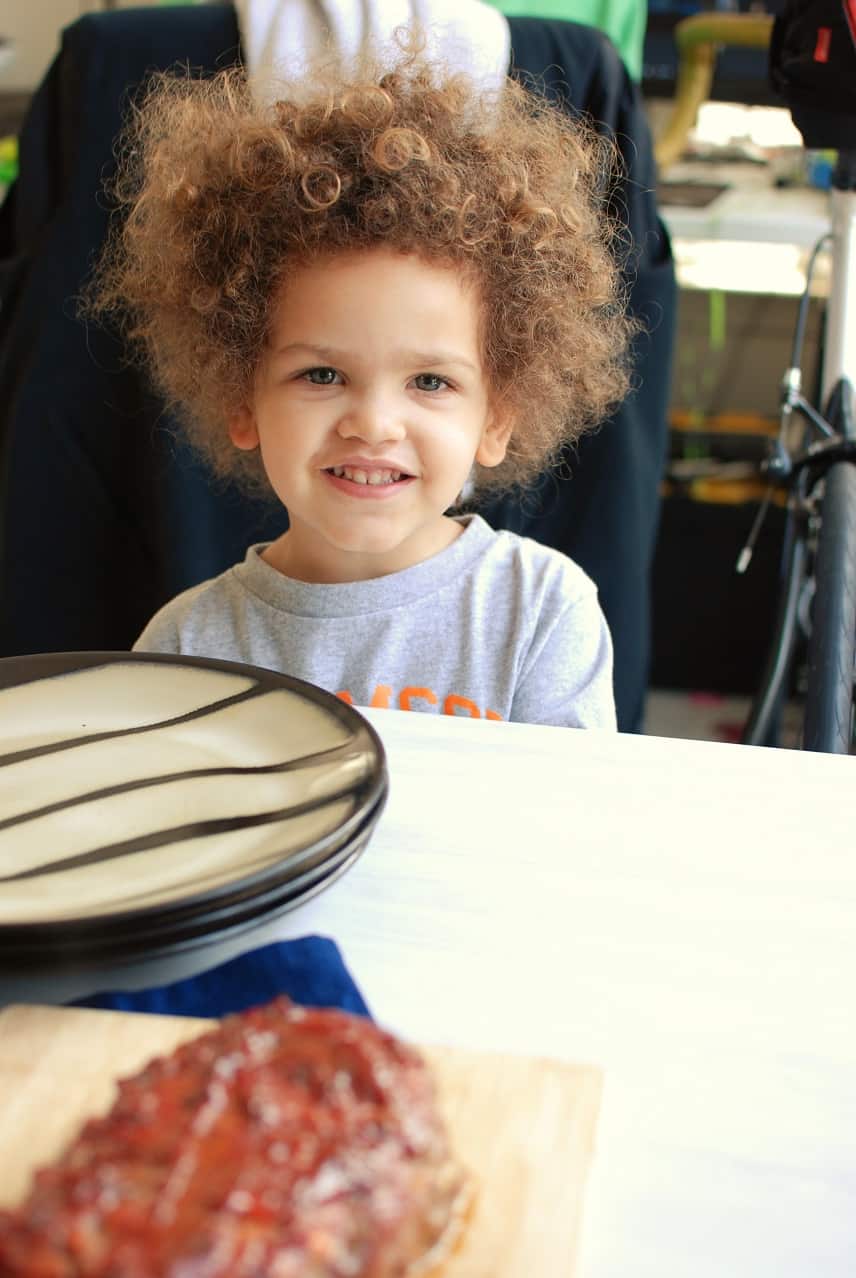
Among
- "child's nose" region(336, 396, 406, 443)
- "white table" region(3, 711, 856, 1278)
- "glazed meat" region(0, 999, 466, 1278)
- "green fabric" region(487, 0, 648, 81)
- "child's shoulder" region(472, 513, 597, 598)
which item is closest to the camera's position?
"glazed meat" region(0, 999, 466, 1278)

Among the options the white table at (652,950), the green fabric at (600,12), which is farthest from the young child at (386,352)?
the green fabric at (600,12)

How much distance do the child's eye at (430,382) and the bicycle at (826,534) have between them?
355 mm

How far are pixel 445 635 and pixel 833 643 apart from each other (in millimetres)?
300

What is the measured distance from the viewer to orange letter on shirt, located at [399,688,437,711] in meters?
1.02

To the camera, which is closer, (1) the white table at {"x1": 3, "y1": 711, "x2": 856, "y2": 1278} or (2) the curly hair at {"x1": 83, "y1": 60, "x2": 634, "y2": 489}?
(1) the white table at {"x1": 3, "y1": 711, "x2": 856, "y2": 1278}

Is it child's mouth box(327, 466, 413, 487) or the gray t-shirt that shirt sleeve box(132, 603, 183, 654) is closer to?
the gray t-shirt

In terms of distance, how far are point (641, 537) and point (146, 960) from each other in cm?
97

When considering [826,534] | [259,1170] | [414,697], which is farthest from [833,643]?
[259,1170]

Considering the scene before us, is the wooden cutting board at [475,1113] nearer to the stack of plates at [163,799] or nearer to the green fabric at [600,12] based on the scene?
the stack of plates at [163,799]

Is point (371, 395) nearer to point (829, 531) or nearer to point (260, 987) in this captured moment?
point (829, 531)

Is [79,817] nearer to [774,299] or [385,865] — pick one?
[385,865]

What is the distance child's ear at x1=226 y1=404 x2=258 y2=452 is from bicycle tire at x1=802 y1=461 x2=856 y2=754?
1.50 feet

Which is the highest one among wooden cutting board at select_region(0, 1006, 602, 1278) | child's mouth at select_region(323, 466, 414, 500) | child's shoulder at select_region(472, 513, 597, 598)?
wooden cutting board at select_region(0, 1006, 602, 1278)

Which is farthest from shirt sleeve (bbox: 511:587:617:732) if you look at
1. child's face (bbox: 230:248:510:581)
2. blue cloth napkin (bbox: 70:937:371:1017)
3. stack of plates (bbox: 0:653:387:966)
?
blue cloth napkin (bbox: 70:937:371:1017)
